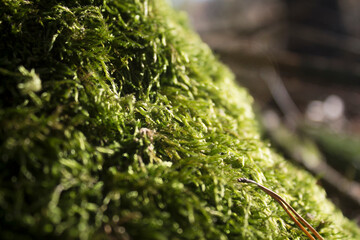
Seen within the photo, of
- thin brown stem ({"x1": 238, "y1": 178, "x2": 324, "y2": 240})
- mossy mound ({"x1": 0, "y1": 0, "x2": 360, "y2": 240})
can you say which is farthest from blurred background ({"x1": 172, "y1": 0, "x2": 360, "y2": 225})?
mossy mound ({"x1": 0, "y1": 0, "x2": 360, "y2": 240})

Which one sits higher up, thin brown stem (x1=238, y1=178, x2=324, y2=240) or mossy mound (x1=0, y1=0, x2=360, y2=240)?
mossy mound (x1=0, y1=0, x2=360, y2=240)

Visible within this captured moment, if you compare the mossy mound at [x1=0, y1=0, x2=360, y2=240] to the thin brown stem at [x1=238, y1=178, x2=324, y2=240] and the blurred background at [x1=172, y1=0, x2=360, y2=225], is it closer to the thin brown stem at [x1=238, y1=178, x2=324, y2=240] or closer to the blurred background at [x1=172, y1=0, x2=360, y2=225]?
the thin brown stem at [x1=238, y1=178, x2=324, y2=240]

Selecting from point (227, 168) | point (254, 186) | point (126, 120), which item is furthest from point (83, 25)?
point (254, 186)

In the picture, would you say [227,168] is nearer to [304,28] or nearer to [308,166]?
[308,166]

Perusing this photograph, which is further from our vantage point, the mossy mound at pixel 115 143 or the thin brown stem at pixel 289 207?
the thin brown stem at pixel 289 207

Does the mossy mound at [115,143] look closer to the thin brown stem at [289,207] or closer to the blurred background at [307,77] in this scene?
the thin brown stem at [289,207]

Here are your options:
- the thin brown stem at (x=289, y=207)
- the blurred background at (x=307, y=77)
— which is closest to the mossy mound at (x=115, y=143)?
the thin brown stem at (x=289, y=207)
